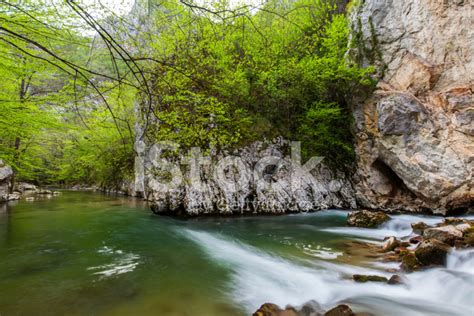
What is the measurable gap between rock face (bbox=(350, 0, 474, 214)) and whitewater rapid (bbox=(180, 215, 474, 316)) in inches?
166

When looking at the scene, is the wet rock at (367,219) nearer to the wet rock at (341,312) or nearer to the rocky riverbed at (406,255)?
the rocky riverbed at (406,255)

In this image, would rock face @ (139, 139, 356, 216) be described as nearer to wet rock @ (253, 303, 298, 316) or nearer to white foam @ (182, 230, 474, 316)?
white foam @ (182, 230, 474, 316)

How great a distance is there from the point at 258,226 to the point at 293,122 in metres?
4.95

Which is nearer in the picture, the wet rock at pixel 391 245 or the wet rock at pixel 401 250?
the wet rock at pixel 401 250

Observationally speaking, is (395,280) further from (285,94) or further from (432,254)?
(285,94)

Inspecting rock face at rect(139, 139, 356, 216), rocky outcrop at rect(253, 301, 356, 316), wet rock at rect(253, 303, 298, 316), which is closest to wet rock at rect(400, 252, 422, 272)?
rocky outcrop at rect(253, 301, 356, 316)

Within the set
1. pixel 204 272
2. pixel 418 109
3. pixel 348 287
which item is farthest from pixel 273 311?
pixel 418 109

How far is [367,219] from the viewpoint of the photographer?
23.0 ft

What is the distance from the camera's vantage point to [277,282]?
389 cm

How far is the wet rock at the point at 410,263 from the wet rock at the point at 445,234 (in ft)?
3.35

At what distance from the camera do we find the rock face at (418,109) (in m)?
7.53

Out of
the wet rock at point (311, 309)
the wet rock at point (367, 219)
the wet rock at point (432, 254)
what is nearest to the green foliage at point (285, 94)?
the wet rock at point (367, 219)

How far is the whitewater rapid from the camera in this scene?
10.5 ft

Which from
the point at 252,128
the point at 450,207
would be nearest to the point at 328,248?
the point at 450,207
